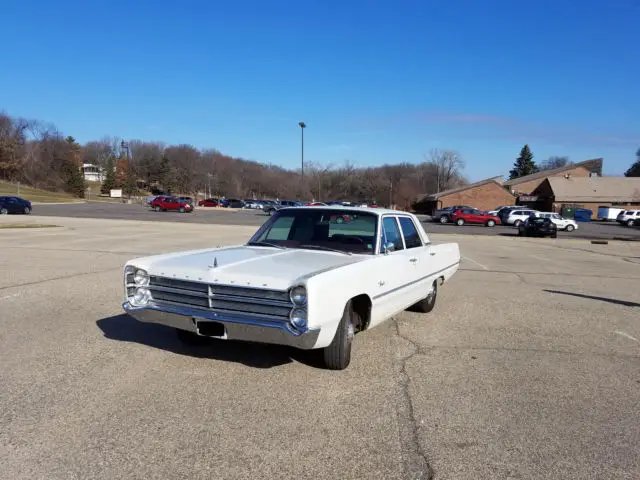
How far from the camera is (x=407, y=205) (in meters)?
85.2

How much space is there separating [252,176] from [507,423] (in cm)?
12490

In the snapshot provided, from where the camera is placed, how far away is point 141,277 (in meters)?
4.52

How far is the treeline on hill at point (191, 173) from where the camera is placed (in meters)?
95.2

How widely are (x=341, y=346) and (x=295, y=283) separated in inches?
35.1

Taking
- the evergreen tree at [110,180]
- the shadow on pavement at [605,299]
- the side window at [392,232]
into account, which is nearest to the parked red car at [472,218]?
the shadow on pavement at [605,299]

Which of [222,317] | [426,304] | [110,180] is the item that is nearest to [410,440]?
[222,317]

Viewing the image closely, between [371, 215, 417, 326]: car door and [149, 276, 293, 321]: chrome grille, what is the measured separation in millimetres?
1121

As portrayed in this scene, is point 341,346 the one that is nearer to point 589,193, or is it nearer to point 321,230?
point 321,230

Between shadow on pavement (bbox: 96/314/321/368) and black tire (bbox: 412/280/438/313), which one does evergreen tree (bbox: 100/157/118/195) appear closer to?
shadow on pavement (bbox: 96/314/321/368)

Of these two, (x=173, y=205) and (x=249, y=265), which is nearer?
(x=249, y=265)

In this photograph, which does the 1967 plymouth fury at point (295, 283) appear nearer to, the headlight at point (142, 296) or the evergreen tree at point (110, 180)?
the headlight at point (142, 296)

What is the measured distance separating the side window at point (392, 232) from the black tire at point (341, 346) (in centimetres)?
131

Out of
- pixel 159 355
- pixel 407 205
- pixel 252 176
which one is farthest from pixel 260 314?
pixel 252 176

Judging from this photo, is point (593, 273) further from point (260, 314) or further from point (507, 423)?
point (260, 314)
